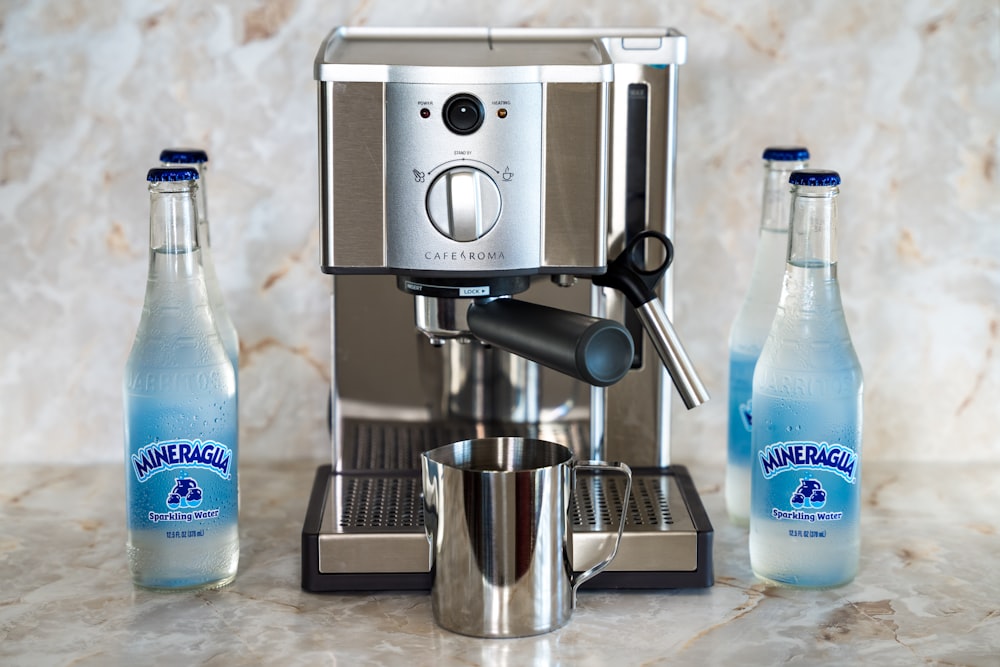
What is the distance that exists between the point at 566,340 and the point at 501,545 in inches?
5.5

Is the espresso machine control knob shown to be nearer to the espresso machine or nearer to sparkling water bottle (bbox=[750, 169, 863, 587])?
the espresso machine

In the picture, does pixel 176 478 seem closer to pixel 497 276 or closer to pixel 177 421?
pixel 177 421

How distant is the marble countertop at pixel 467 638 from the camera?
0.73m

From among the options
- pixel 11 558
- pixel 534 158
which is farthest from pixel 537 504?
pixel 11 558

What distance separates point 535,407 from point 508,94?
0.31m

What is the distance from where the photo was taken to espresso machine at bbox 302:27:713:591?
0.74 metres

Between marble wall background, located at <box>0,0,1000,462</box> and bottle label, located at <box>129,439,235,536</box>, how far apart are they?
34 cm

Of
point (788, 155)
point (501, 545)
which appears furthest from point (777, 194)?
point (501, 545)

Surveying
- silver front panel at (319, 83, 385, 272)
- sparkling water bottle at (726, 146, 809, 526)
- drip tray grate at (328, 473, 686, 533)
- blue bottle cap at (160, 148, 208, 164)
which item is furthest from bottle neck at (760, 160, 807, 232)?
blue bottle cap at (160, 148, 208, 164)

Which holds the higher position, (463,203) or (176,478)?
(463,203)

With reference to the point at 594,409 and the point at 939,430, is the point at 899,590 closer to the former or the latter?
the point at 594,409

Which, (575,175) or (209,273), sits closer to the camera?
(575,175)

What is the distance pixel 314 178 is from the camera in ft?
3.60

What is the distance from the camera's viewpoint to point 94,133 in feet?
3.57
